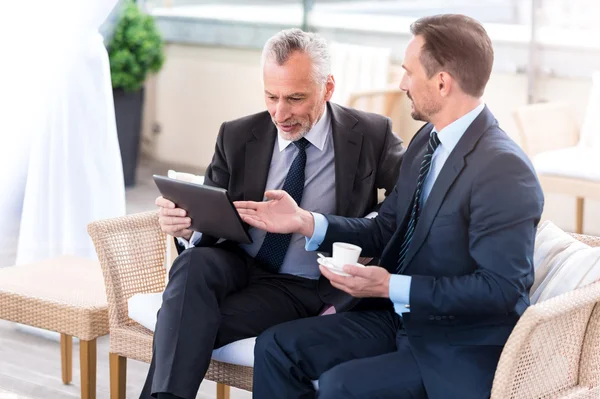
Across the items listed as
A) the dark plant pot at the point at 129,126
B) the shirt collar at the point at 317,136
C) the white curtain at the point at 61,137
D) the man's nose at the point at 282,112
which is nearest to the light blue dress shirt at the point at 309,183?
the shirt collar at the point at 317,136

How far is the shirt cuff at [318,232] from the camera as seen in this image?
2465mm

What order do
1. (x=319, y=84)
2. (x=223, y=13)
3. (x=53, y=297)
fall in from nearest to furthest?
(x=319, y=84) < (x=53, y=297) < (x=223, y=13)

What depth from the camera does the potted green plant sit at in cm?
587

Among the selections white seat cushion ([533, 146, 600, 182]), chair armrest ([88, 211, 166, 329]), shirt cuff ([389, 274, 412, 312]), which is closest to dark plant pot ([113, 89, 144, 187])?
white seat cushion ([533, 146, 600, 182])

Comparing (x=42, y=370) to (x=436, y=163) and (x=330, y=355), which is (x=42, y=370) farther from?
(x=436, y=163)

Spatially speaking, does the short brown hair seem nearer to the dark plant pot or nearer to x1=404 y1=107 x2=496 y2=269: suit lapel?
x1=404 y1=107 x2=496 y2=269: suit lapel

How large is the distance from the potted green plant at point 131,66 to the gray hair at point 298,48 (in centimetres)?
340

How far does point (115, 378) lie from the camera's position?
2699 mm

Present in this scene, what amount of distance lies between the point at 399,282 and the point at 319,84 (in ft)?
2.40

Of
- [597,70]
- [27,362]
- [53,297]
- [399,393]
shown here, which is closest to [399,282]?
[399,393]

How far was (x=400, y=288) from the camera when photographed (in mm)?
2123

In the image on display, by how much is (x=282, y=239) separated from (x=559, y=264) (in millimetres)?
747

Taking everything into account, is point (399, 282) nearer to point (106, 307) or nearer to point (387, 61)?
point (106, 307)

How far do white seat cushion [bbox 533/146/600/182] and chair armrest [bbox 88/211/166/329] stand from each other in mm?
2159
